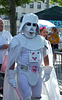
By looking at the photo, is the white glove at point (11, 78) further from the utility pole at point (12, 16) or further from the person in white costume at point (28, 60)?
the utility pole at point (12, 16)

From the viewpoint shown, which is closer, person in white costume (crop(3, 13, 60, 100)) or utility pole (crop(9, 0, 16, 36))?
person in white costume (crop(3, 13, 60, 100))

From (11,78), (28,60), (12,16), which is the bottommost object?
(11,78)

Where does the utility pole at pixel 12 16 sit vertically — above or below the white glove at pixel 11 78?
above

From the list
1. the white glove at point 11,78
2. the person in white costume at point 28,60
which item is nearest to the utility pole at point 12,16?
the person in white costume at point 28,60

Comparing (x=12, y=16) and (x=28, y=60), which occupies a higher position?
(x=12, y=16)

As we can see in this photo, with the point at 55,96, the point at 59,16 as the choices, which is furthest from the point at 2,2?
the point at 55,96

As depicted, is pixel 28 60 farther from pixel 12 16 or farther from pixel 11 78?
pixel 12 16

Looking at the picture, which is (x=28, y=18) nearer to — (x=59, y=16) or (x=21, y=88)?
(x=21, y=88)

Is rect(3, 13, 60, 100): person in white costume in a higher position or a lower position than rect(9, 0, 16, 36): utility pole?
lower

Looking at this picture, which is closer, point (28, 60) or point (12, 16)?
point (28, 60)

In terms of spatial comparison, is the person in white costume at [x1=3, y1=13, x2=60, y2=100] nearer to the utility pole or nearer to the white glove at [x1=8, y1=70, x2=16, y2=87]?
the white glove at [x1=8, y1=70, x2=16, y2=87]

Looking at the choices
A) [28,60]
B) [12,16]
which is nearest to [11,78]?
[28,60]

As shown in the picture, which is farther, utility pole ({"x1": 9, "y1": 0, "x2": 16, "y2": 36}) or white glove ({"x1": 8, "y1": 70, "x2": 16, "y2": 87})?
utility pole ({"x1": 9, "y1": 0, "x2": 16, "y2": 36})

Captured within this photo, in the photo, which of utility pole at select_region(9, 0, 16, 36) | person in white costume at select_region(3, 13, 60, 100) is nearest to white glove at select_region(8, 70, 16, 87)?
person in white costume at select_region(3, 13, 60, 100)
